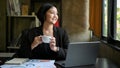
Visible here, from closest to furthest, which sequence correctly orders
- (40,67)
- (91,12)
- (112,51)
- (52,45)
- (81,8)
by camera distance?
(40,67) → (52,45) → (112,51) → (91,12) → (81,8)

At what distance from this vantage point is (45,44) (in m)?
2.15

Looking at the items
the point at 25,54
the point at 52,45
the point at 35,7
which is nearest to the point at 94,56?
the point at 52,45

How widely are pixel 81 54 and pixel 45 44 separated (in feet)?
1.75

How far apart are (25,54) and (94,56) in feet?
2.19

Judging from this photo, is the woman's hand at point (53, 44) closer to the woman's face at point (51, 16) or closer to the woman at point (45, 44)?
the woman at point (45, 44)

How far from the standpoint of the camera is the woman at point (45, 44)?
2062 mm

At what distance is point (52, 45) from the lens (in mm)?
1970

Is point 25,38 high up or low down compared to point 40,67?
up

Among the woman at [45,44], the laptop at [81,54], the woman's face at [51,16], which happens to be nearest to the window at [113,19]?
the woman at [45,44]

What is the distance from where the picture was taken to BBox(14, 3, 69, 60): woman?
6.77ft

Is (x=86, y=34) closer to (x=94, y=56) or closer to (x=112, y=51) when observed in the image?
(x=112, y=51)

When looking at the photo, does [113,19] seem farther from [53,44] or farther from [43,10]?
[53,44]

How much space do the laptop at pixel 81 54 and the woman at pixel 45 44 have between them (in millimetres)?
308

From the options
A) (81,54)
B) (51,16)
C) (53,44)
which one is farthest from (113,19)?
(81,54)
